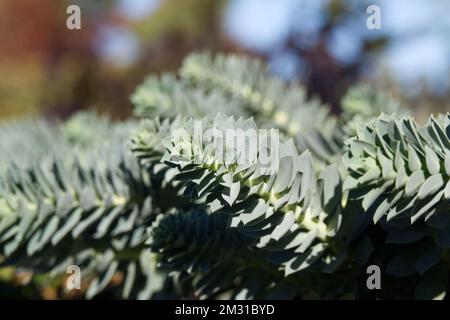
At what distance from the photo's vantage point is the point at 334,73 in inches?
118

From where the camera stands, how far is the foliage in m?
0.43

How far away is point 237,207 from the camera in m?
0.44

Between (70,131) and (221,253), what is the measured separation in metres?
0.48

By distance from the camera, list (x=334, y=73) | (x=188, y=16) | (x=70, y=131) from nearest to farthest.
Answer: (x=70, y=131) < (x=334, y=73) < (x=188, y=16)

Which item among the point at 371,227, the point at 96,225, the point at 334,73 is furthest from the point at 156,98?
the point at 334,73

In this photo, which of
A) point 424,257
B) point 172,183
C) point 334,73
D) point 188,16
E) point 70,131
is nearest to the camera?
point 424,257

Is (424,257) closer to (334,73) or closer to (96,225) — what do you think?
(96,225)

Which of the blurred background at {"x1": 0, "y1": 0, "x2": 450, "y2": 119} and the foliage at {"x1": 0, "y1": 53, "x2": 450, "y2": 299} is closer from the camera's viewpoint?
the foliage at {"x1": 0, "y1": 53, "x2": 450, "y2": 299}

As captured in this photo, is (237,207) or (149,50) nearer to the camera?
(237,207)

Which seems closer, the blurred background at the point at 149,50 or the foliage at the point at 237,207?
the foliage at the point at 237,207

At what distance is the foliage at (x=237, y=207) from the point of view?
16.8 inches

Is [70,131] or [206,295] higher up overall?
[70,131]

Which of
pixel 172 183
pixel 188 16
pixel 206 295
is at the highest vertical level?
pixel 188 16

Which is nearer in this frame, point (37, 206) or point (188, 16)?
point (37, 206)
